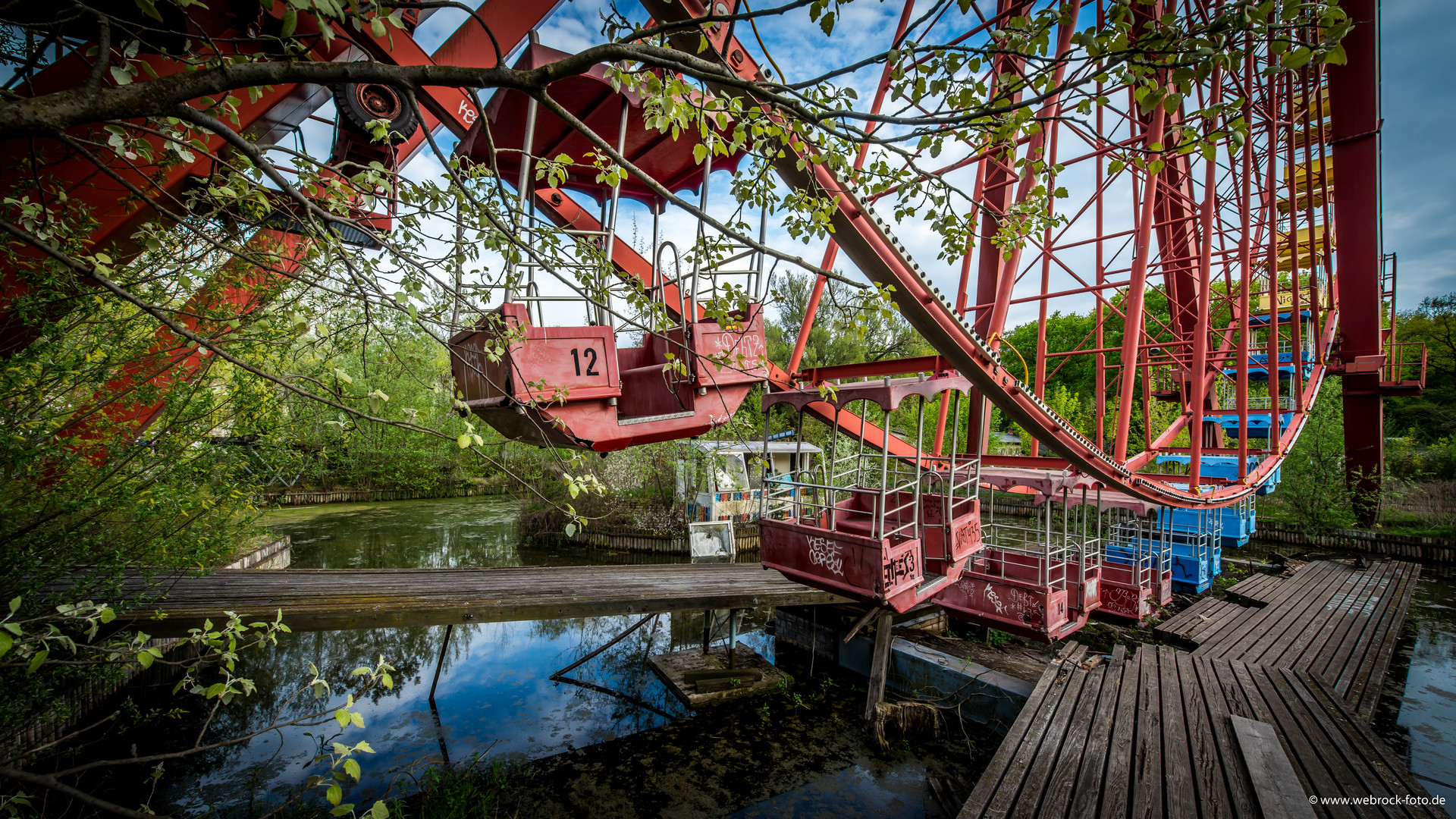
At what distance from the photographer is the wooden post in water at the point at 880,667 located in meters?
7.33

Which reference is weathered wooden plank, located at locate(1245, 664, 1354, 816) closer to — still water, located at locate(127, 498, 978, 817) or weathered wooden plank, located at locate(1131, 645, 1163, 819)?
weathered wooden plank, located at locate(1131, 645, 1163, 819)

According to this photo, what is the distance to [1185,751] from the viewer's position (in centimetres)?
462

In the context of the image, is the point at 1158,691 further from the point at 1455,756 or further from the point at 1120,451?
the point at 1455,756

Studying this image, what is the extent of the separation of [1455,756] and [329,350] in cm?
1104

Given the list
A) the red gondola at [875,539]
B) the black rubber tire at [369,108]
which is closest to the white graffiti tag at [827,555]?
the red gondola at [875,539]

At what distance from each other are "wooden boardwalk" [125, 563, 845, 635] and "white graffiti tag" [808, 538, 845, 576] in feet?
7.73

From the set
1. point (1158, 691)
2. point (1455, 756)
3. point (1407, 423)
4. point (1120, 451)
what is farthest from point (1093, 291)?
point (1407, 423)

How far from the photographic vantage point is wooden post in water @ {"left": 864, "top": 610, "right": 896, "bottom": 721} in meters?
7.33

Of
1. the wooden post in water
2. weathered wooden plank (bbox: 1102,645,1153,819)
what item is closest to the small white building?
the wooden post in water

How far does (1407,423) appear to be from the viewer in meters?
27.6

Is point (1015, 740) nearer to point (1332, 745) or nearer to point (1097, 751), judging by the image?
point (1097, 751)

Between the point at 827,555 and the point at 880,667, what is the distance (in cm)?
322

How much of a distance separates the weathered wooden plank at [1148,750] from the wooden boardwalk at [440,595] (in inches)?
148

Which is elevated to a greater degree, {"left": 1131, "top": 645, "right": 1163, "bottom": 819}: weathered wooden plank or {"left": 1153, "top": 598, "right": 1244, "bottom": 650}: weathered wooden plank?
{"left": 1131, "top": 645, "right": 1163, "bottom": 819}: weathered wooden plank
